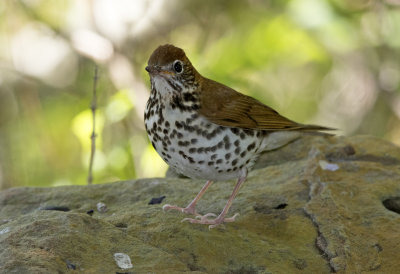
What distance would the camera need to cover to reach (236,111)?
4.03 meters

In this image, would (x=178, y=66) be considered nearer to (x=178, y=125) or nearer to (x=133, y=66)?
(x=178, y=125)

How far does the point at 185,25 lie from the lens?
7793 mm

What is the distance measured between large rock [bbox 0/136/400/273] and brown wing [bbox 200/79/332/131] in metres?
0.42

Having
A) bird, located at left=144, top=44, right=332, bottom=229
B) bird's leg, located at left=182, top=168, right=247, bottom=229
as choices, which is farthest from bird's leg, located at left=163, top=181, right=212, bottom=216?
Result: bird's leg, located at left=182, top=168, right=247, bottom=229

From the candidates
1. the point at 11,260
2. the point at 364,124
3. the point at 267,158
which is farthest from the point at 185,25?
the point at 11,260

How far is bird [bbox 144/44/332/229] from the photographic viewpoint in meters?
3.66

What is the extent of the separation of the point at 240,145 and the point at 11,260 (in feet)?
5.40

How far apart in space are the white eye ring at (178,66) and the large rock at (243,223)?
2.83 feet

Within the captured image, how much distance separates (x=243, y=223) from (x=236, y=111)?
73cm

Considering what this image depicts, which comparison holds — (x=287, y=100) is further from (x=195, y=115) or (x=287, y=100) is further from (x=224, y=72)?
(x=195, y=115)

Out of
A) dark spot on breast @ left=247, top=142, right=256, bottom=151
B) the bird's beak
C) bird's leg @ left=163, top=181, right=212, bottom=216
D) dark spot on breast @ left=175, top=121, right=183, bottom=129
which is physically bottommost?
bird's leg @ left=163, top=181, right=212, bottom=216

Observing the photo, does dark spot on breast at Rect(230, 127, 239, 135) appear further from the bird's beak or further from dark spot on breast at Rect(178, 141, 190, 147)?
the bird's beak

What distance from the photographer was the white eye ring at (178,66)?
3.74 m

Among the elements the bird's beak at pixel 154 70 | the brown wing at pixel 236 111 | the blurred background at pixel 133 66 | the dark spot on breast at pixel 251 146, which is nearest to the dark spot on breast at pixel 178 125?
the brown wing at pixel 236 111
